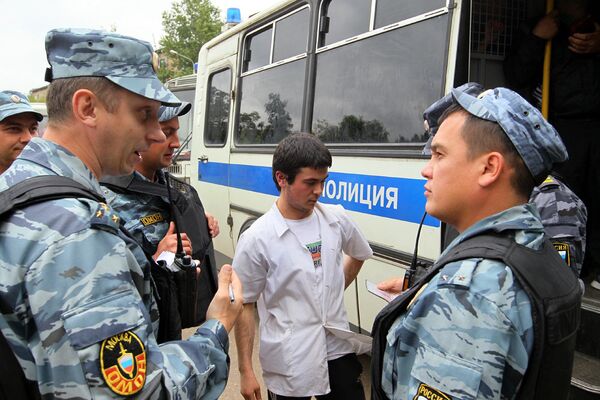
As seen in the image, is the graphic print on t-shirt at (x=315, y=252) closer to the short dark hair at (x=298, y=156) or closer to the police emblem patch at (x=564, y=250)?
the short dark hair at (x=298, y=156)

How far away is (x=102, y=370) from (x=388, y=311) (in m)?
0.64

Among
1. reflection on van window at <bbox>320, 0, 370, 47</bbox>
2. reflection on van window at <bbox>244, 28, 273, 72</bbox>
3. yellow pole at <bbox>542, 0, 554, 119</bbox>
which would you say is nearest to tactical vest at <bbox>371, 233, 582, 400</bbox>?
yellow pole at <bbox>542, 0, 554, 119</bbox>

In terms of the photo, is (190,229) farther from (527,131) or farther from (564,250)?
(564,250)

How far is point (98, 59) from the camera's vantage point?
3.59 ft

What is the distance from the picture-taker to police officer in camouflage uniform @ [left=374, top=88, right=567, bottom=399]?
914mm

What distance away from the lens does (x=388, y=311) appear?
3.64 feet

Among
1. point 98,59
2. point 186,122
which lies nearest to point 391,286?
point 98,59

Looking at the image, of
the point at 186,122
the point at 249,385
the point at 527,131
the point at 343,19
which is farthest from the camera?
the point at 186,122

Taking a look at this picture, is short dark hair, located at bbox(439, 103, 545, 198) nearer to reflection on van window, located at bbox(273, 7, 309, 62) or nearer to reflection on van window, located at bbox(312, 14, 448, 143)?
reflection on van window, located at bbox(312, 14, 448, 143)

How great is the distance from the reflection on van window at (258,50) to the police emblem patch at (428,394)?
3.67 m

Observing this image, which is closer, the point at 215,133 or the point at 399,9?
the point at 399,9

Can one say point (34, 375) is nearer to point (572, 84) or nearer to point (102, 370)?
point (102, 370)

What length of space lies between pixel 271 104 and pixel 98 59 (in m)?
3.12

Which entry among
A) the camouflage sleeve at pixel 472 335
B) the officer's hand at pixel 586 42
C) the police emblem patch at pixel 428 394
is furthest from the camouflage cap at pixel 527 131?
the officer's hand at pixel 586 42
